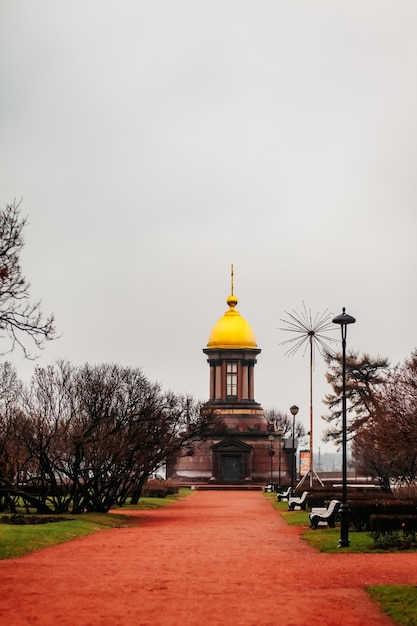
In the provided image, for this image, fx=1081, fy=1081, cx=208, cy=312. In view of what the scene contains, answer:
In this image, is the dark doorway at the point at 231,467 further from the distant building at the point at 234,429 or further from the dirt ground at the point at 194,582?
the dirt ground at the point at 194,582

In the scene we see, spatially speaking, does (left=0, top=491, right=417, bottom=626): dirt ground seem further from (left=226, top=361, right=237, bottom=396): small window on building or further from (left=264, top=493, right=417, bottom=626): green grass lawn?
(left=226, top=361, right=237, bottom=396): small window on building

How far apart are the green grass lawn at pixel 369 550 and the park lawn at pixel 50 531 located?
677cm

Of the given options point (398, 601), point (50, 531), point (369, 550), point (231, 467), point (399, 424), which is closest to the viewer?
point (398, 601)

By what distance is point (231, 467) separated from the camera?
9912 cm

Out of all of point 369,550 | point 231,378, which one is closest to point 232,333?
point 231,378

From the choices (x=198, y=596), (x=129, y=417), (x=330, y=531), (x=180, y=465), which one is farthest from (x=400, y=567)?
(x=180, y=465)

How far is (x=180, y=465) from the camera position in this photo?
325 feet

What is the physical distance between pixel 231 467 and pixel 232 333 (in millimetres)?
13395

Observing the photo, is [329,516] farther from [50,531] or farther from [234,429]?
[234,429]

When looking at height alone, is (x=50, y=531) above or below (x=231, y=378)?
below

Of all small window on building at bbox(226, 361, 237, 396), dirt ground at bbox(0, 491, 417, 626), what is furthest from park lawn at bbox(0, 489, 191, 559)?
small window on building at bbox(226, 361, 237, 396)

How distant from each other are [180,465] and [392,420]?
4990 cm

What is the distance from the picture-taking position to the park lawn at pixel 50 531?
26781 mm

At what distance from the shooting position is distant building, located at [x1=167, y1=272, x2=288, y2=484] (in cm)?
9856
